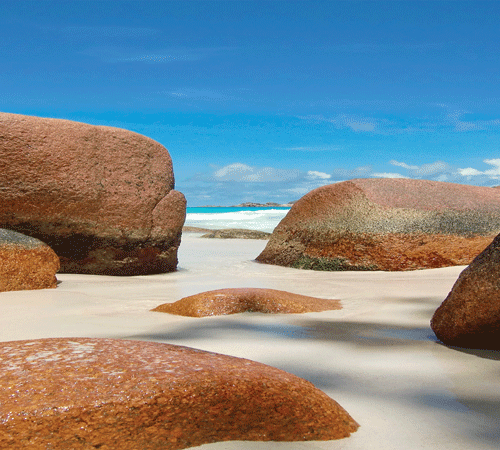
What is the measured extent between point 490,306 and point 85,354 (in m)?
1.77

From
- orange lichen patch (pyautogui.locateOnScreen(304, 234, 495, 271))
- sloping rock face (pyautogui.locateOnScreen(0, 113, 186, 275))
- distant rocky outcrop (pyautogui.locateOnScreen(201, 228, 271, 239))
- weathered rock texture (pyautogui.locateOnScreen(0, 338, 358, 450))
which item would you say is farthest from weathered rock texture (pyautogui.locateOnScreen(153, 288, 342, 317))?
distant rocky outcrop (pyautogui.locateOnScreen(201, 228, 271, 239))

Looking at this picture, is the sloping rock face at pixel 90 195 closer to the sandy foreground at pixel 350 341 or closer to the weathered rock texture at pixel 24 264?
the sandy foreground at pixel 350 341

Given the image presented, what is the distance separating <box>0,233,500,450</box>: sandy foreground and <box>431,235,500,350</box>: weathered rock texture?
0.27 ft

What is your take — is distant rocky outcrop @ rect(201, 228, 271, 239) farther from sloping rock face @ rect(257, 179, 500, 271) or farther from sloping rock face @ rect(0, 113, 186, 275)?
sloping rock face @ rect(0, 113, 186, 275)

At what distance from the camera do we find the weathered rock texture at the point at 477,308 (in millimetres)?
2436

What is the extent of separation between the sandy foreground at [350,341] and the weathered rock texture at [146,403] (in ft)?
0.23

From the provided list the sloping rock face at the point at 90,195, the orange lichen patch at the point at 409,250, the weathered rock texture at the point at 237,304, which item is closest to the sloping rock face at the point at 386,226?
the orange lichen patch at the point at 409,250

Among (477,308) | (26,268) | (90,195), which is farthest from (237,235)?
(477,308)

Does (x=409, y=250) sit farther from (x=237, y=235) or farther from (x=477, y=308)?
(x=237, y=235)

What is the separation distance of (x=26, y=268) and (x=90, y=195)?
1295 millimetres

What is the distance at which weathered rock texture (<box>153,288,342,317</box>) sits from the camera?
343cm

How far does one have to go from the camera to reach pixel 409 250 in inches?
251

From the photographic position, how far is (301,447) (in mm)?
1458

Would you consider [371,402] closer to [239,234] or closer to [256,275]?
[256,275]
